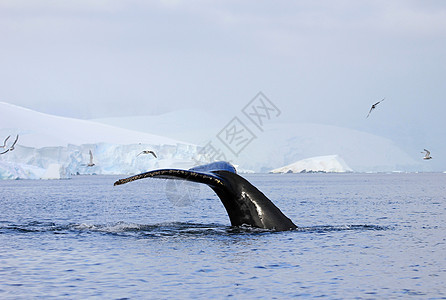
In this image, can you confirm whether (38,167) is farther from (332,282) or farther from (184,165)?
(332,282)

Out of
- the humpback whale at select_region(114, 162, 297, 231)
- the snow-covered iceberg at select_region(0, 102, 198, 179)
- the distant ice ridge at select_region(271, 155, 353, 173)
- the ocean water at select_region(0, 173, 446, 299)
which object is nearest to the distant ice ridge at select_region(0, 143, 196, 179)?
the snow-covered iceberg at select_region(0, 102, 198, 179)

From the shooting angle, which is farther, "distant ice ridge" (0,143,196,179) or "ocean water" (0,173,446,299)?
"distant ice ridge" (0,143,196,179)

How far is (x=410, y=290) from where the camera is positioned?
33.6 feet

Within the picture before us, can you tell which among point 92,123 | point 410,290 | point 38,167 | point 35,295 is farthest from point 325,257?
point 92,123

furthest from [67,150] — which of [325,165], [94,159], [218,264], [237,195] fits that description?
[218,264]

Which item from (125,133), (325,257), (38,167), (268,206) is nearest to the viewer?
(325,257)

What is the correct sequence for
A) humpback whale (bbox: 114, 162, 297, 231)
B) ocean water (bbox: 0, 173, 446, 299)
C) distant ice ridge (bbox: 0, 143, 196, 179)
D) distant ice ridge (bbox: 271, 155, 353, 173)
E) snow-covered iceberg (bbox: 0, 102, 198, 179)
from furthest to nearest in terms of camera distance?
1. distant ice ridge (bbox: 271, 155, 353, 173)
2. snow-covered iceberg (bbox: 0, 102, 198, 179)
3. distant ice ridge (bbox: 0, 143, 196, 179)
4. humpback whale (bbox: 114, 162, 297, 231)
5. ocean water (bbox: 0, 173, 446, 299)

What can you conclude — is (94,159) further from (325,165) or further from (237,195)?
(237,195)

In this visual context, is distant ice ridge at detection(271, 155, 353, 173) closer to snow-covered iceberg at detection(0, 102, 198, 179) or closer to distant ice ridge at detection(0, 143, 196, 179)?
snow-covered iceberg at detection(0, 102, 198, 179)

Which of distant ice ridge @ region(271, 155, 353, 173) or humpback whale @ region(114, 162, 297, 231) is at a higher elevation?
distant ice ridge @ region(271, 155, 353, 173)

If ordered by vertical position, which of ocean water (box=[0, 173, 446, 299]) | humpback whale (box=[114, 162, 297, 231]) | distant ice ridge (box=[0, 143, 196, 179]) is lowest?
ocean water (box=[0, 173, 446, 299])

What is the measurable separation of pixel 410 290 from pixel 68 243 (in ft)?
27.7

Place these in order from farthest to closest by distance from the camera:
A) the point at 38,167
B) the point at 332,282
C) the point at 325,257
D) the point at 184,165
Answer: the point at 184,165 → the point at 38,167 → the point at 325,257 → the point at 332,282

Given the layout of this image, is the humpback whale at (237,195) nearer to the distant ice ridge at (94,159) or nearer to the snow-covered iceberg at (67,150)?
the snow-covered iceberg at (67,150)
